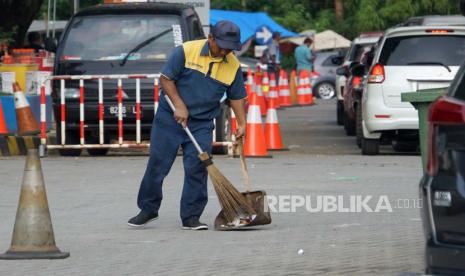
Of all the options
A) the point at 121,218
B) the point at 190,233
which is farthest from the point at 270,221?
the point at 121,218

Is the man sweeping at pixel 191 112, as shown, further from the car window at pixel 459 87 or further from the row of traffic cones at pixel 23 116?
the row of traffic cones at pixel 23 116

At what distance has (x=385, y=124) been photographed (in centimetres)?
1789

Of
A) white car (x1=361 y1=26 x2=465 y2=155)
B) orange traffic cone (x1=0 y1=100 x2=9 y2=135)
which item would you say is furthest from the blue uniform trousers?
orange traffic cone (x1=0 y1=100 x2=9 y2=135)

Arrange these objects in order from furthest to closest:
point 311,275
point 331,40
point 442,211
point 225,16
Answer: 1. point 331,40
2. point 225,16
3. point 311,275
4. point 442,211

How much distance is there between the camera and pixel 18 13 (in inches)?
1124

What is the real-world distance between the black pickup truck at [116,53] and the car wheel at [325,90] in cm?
2701

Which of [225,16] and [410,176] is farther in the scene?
[225,16]

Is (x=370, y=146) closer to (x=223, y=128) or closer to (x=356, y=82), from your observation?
(x=223, y=128)

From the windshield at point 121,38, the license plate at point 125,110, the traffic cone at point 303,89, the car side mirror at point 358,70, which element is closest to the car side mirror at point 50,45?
the windshield at point 121,38

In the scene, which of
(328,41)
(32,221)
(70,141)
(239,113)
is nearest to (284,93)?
(328,41)

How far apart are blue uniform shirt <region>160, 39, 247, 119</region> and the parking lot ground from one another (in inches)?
39.6

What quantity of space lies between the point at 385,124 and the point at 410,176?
270cm

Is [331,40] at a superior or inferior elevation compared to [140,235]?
inferior

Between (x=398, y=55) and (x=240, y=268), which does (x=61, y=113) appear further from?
(x=240, y=268)
